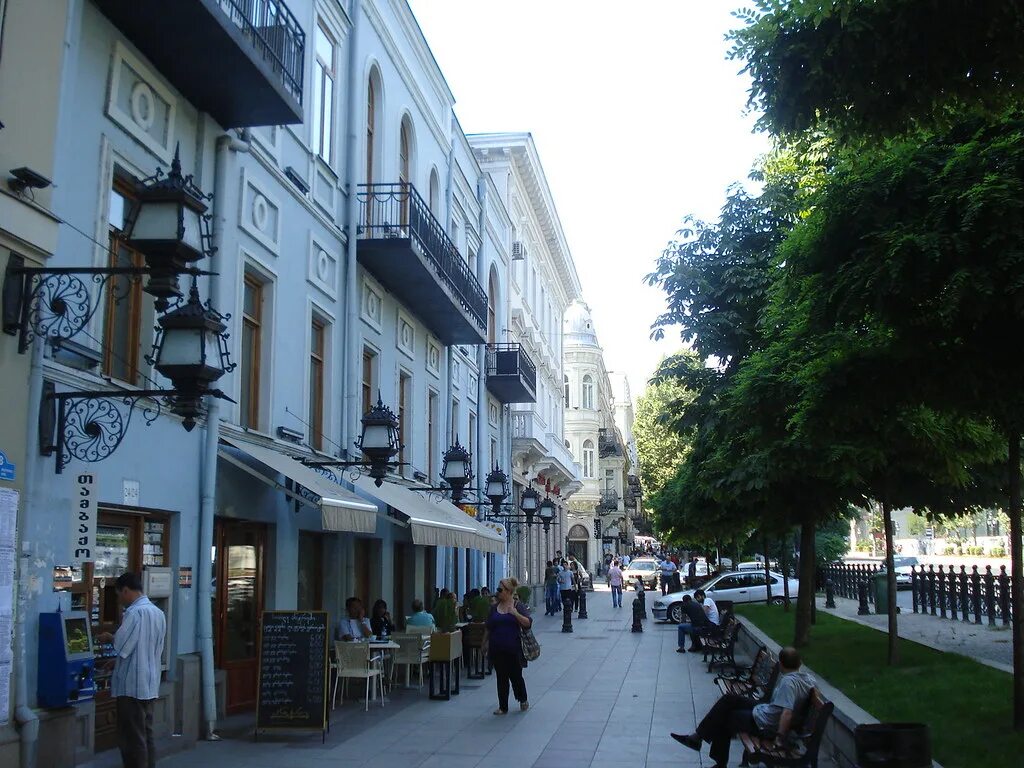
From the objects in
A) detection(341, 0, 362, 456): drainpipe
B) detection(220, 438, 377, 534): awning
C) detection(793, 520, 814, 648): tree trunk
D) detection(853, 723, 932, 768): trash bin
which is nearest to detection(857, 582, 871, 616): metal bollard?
detection(793, 520, 814, 648): tree trunk

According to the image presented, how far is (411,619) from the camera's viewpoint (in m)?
16.6

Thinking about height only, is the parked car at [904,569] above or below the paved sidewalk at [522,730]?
above

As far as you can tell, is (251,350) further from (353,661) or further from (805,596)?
(805,596)

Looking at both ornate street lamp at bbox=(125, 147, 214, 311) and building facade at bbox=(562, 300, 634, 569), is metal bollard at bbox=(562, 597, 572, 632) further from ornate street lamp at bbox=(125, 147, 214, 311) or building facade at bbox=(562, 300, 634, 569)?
building facade at bbox=(562, 300, 634, 569)

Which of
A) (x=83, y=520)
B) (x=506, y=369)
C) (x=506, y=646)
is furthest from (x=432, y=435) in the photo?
(x=83, y=520)

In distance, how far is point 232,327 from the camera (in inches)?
506

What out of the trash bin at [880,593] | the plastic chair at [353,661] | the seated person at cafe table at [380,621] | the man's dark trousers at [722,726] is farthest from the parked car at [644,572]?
the man's dark trousers at [722,726]

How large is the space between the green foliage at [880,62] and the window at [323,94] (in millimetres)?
8953

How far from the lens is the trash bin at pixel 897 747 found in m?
7.77

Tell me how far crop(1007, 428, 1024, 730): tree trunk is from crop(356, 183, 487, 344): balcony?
1006 centimetres

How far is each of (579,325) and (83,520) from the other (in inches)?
2424

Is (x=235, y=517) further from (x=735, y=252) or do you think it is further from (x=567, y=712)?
(x=735, y=252)

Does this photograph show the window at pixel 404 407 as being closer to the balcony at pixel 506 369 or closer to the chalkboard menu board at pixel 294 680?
the balcony at pixel 506 369

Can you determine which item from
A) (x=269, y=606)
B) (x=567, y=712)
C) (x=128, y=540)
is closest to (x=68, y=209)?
(x=128, y=540)
